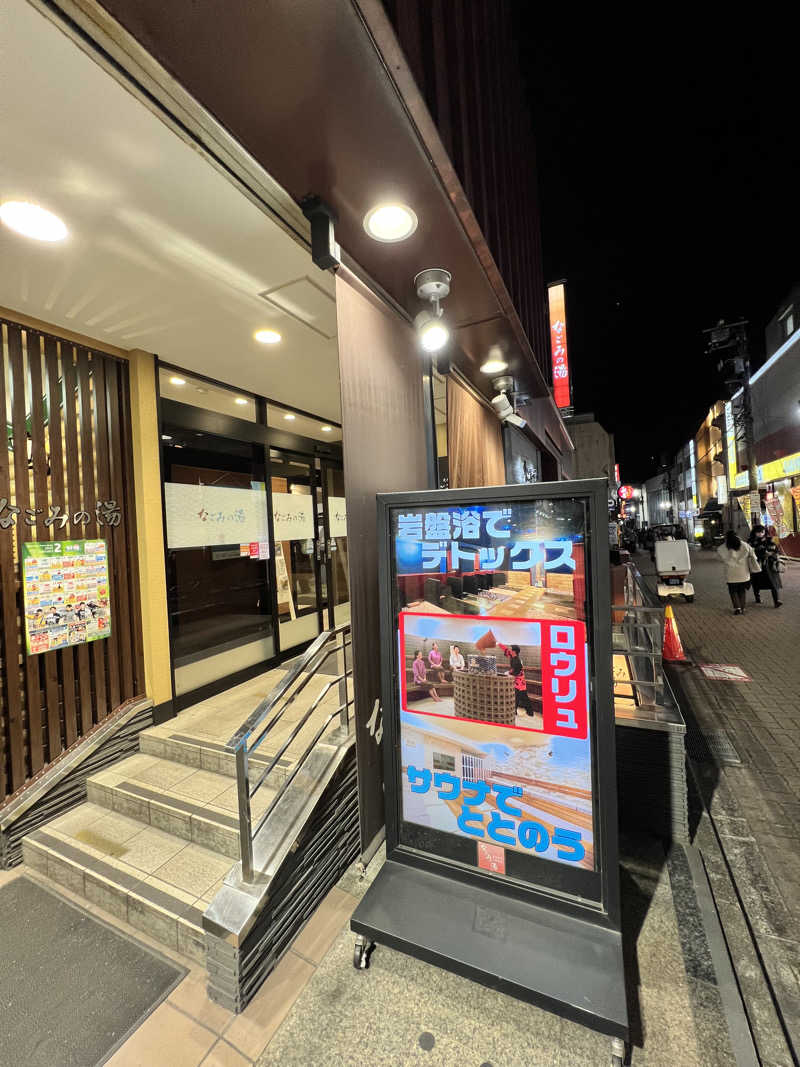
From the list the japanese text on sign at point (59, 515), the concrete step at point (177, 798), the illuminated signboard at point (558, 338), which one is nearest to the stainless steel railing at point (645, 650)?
the concrete step at point (177, 798)

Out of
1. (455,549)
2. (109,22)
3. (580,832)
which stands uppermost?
(109,22)

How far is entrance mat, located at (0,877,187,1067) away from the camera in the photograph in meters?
1.81

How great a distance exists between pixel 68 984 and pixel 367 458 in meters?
2.99

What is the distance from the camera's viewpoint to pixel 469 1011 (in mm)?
1777

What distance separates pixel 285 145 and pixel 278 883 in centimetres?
330

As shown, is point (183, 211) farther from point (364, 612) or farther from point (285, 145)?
point (364, 612)

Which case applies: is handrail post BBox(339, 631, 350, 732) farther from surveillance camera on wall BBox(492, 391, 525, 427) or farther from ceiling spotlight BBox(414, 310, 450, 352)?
surveillance camera on wall BBox(492, 391, 525, 427)

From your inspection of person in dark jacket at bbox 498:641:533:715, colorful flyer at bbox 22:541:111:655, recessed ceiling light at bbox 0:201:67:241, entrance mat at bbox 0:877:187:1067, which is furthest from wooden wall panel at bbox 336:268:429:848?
colorful flyer at bbox 22:541:111:655

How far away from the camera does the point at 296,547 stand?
5.87 m

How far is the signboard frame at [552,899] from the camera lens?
5.30 feet

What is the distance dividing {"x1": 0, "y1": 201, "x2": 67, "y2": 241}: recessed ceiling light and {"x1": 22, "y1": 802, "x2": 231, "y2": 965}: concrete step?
12.0 ft

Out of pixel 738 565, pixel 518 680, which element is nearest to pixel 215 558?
pixel 518 680

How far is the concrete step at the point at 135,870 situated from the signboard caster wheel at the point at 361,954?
81 centimetres

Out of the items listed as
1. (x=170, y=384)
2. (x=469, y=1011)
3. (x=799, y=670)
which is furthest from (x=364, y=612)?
(x=799, y=670)
